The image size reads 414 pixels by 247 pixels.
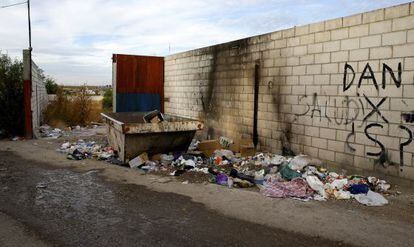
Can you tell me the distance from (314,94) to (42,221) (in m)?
5.34

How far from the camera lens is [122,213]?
5211 mm

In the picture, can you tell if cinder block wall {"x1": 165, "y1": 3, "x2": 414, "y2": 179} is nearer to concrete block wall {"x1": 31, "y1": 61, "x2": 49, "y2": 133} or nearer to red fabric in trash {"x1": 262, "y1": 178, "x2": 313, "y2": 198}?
red fabric in trash {"x1": 262, "y1": 178, "x2": 313, "y2": 198}

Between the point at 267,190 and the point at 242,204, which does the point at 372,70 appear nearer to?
the point at 267,190

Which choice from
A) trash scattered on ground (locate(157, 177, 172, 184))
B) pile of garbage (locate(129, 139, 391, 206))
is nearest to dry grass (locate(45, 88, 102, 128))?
pile of garbage (locate(129, 139, 391, 206))

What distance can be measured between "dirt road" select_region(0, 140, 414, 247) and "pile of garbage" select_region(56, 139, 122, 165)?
1.76m

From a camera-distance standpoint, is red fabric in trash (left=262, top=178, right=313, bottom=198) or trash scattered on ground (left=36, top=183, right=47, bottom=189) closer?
red fabric in trash (left=262, top=178, right=313, bottom=198)

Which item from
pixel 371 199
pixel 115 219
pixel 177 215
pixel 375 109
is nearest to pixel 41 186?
pixel 115 219

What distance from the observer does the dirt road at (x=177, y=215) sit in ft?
14.1

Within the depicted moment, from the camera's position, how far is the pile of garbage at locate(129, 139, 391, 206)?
605 cm

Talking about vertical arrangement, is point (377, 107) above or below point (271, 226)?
above

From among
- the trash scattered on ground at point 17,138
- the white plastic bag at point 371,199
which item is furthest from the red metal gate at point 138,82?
the white plastic bag at point 371,199

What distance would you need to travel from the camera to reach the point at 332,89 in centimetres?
720

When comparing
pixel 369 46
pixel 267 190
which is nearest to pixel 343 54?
pixel 369 46

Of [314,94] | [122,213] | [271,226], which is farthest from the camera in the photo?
[314,94]
